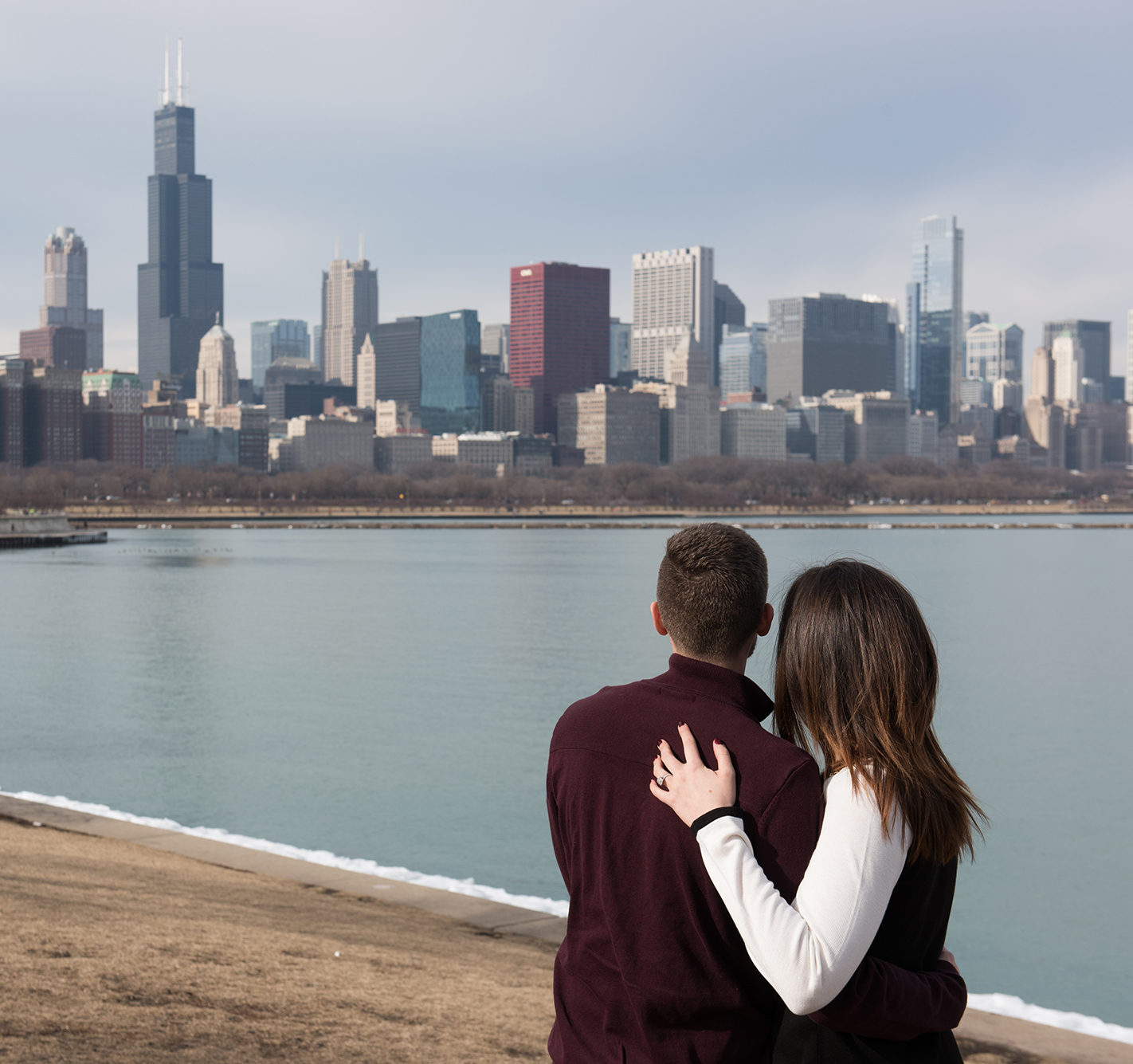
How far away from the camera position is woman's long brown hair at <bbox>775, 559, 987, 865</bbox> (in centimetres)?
258

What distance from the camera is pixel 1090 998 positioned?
416 inches

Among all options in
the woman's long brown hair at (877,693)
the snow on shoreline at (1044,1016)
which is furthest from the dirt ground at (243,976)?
the woman's long brown hair at (877,693)

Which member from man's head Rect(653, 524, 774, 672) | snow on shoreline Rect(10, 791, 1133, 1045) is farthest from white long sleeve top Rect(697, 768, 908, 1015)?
snow on shoreline Rect(10, 791, 1133, 1045)

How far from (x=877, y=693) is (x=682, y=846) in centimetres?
50

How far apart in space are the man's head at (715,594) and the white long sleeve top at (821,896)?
0.38m

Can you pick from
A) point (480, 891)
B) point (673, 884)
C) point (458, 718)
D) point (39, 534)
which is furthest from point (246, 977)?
point (39, 534)

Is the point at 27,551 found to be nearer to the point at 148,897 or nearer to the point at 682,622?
the point at 148,897

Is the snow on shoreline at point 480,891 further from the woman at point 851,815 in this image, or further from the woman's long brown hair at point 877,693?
the woman's long brown hair at point 877,693

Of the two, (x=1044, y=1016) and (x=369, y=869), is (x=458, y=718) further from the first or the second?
(x=1044, y=1016)

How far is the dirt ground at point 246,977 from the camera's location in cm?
578

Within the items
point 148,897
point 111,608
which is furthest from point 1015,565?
point 148,897

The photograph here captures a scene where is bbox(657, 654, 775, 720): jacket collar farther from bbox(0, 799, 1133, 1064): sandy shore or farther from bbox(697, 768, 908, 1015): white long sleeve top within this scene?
bbox(0, 799, 1133, 1064): sandy shore

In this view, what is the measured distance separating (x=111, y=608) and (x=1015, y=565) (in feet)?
174

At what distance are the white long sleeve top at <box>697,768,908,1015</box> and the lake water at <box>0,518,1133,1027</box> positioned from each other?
2.00ft
